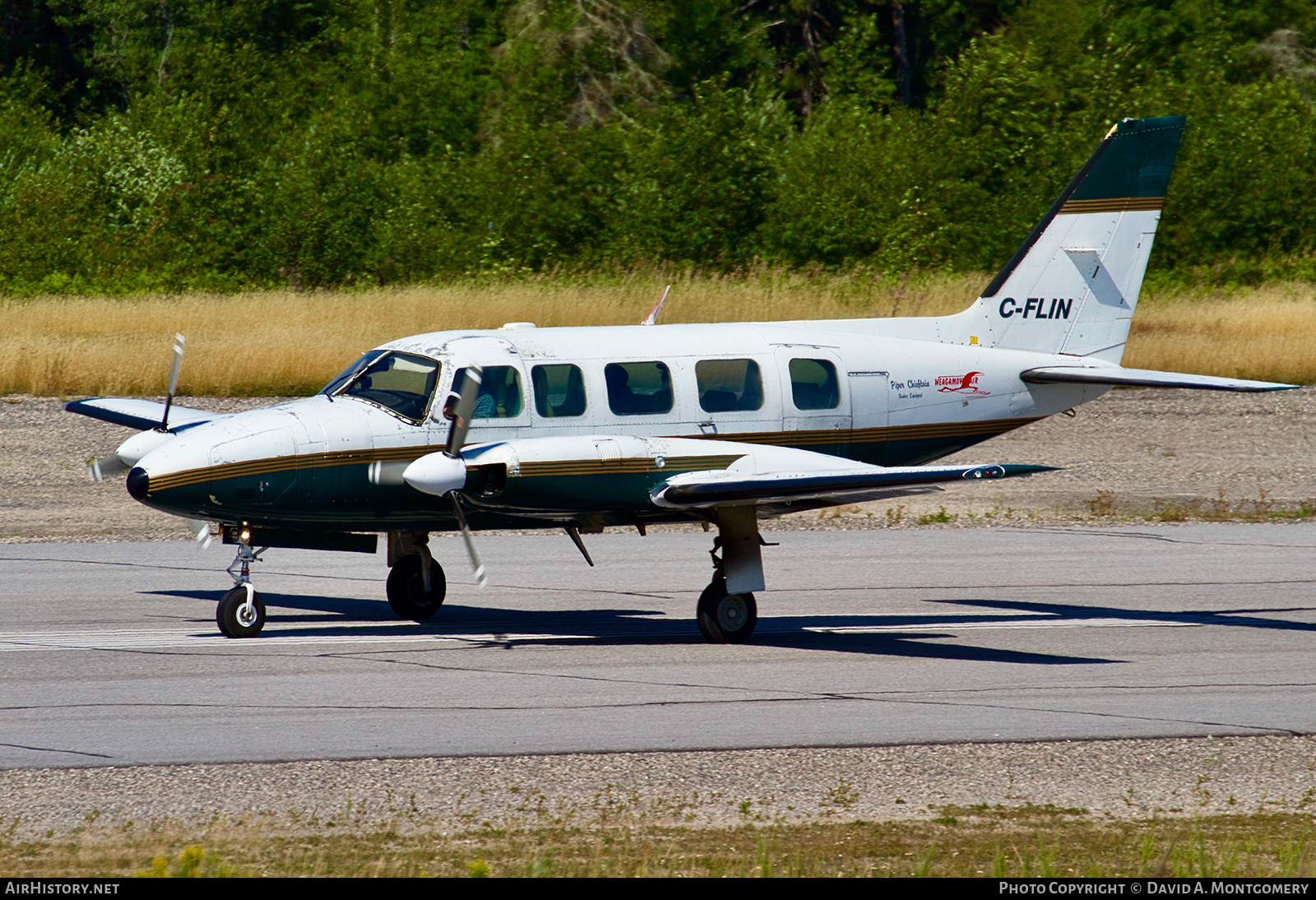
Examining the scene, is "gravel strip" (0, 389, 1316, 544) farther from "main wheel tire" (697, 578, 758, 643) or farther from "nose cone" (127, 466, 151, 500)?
"nose cone" (127, 466, 151, 500)

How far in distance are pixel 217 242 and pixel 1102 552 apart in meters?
31.4

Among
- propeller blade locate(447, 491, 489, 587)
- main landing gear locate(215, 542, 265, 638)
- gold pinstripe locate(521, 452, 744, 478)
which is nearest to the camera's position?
propeller blade locate(447, 491, 489, 587)

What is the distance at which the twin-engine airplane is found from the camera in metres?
12.7

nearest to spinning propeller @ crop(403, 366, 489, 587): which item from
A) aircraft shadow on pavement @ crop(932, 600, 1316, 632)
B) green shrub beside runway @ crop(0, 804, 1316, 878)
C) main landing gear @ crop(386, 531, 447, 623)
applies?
main landing gear @ crop(386, 531, 447, 623)

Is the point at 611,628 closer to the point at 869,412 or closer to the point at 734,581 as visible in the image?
the point at 734,581

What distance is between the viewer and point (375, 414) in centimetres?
1327

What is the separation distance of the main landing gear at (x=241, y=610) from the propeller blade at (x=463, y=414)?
2.17m

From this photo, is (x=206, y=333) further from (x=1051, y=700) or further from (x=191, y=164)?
(x=1051, y=700)

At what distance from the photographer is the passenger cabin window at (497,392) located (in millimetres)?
13312

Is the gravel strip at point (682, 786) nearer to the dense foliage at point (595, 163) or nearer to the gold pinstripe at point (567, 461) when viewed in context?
the gold pinstripe at point (567, 461)

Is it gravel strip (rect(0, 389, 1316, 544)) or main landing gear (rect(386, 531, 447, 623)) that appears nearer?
main landing gear (rect(386, 531, 447, 623))

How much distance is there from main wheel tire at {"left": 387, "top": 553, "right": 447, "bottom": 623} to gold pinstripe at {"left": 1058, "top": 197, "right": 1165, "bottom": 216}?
25.9 ft

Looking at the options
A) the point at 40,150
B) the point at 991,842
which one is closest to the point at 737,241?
the point at 40,150

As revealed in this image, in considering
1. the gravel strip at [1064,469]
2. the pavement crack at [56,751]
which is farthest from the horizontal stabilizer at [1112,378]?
the pavement crack at [56,751]
